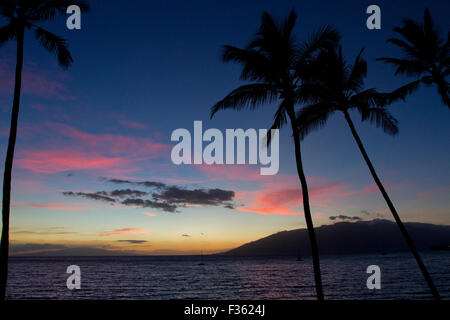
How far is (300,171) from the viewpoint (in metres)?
11.2

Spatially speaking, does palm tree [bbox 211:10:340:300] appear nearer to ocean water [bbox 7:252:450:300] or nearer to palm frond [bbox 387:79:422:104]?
palm frond [bbox 387:79:422:104]

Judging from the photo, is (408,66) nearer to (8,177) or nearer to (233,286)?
Result: (8,177)

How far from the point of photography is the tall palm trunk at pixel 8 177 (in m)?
9.44

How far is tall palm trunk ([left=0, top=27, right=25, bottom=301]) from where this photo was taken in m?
9.44

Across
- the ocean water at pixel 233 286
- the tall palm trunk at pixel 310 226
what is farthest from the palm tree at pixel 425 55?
the ocean water at pixel 233 286

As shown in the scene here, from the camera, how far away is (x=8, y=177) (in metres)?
10.1

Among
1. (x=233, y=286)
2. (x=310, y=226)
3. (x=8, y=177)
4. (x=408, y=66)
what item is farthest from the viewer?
(x=233, y=286)

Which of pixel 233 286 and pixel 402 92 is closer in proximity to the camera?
pixel 402 92

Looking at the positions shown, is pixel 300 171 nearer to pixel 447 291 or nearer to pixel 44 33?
pixel 44 33

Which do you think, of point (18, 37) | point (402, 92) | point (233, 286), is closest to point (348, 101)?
point (402, 92)

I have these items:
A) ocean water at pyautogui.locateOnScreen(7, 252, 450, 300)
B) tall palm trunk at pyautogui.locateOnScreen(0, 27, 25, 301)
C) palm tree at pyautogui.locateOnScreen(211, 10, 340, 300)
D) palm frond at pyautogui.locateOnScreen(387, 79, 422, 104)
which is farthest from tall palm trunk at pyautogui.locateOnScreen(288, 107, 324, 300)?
ocean water at pyautogui.locateOnScreen(7, 252, 450, 300)

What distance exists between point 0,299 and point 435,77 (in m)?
18.8

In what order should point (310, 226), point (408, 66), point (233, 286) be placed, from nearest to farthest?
point (310, 226)
point (408, 66)
point (233, 286)
